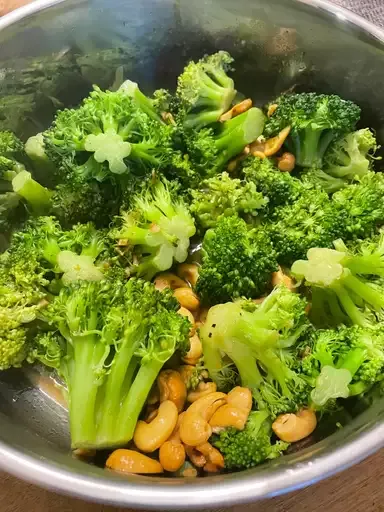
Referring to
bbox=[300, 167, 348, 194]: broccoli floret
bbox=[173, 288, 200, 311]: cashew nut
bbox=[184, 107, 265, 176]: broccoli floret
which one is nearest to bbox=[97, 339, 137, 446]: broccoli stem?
bbox=[173, 288, 200, 311]: cashew nut

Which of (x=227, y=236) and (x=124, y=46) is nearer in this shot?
(x=227, y=236)

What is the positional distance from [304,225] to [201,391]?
1.49ft

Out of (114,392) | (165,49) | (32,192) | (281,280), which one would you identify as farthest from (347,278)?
(165,49)

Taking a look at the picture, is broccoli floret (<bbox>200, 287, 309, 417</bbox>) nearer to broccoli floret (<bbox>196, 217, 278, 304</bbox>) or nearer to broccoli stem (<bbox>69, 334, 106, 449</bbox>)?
broccoli floret (<bbox>196, 217, 278, 304</bbox>)

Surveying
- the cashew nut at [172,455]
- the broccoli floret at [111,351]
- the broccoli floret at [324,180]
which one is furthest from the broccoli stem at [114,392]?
the broccoli floret at [324,180]

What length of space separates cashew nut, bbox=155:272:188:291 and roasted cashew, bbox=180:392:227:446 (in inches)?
11.7

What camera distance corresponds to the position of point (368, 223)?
1.32 meters

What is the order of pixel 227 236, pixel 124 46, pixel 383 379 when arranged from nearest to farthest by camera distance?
pixel 383 379 → pixel 227 236 → pixel 124 46

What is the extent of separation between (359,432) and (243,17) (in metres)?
1.15

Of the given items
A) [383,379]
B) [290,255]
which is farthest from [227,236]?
[383,379]

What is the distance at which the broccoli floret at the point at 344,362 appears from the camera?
1.09 m

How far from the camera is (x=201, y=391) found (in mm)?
1229

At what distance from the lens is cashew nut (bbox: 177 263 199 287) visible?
1403 millimetres

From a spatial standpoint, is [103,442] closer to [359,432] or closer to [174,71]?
[359,432]
